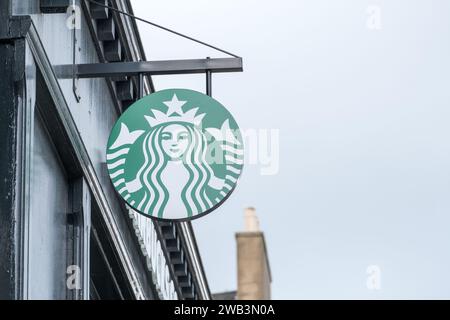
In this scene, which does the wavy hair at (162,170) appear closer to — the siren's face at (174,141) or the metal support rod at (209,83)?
the siren's face at (174,141)

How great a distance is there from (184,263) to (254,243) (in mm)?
28378

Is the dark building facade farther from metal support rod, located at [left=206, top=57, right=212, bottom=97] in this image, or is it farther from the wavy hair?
metal support rod, located at [left=206, top=57, right=212, bottom=97]

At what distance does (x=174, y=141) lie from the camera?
1599 cm

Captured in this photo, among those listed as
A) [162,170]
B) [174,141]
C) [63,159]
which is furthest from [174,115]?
[63,159]

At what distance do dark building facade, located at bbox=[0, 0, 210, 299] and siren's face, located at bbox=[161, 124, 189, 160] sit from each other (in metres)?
1.14

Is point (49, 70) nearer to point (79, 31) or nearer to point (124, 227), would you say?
point (79, 31)

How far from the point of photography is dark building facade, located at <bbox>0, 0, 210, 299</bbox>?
13.7m

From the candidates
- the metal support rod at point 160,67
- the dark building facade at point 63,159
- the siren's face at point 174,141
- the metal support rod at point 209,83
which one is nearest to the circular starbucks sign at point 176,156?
the siren's face at point 174,141

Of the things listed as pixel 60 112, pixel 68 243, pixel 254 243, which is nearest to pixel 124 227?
pixel 68 243

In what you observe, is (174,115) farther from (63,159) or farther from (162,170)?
(63,159)

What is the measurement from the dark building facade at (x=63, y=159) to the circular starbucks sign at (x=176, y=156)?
0.82 m

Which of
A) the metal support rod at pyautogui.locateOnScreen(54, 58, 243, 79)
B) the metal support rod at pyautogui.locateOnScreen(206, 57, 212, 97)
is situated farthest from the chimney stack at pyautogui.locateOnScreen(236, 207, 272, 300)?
the metal support rod at pyautogui.locateOnScreen(206, 57, 212, 97)
